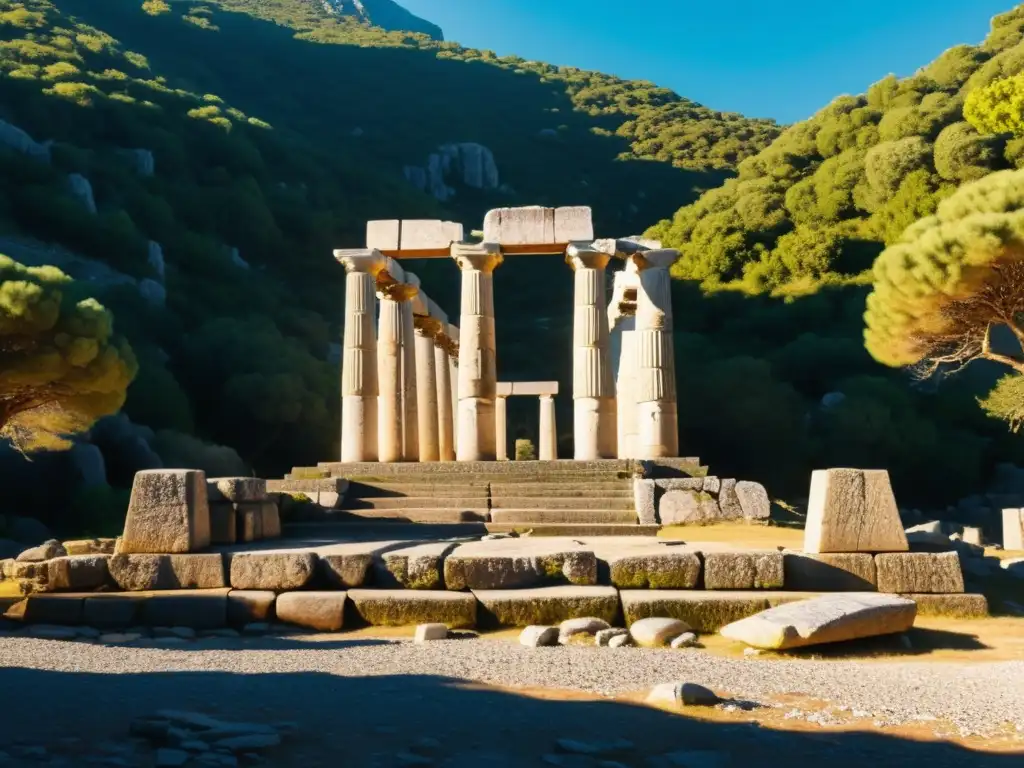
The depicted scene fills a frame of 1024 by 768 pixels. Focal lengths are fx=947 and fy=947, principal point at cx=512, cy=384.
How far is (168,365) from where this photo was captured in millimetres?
40344

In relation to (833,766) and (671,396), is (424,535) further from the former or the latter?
(833,766)

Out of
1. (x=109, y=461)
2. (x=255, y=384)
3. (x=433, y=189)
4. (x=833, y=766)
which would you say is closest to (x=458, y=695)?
(x=833, y=766)

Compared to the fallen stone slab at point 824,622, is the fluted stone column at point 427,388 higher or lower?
higher

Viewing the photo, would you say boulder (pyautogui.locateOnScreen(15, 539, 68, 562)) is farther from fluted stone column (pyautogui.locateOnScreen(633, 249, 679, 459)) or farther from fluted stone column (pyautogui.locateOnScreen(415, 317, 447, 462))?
fluted stone column (pyautogui.locateOnScreen(633, 249, 679, 459))

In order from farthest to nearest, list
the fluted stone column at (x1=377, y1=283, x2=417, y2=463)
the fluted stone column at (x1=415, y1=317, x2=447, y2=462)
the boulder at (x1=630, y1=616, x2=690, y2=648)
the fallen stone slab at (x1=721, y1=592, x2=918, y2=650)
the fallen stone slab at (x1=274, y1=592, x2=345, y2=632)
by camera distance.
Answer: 1. the fluted stone column at (x1=415, y1=317, x2=447, y2=462)
2. the fluted stone column at (x1=377, y1=283, x2=417, y2=463)
3. the fallen stone slab at (x1=274, y1=592, x2=345, y2=632)
4. the boulder at (x1=630, y1=616, x2=690, y2=648)
5. the fallen stone slab at (x1=721, y1=592, x2=918, y2=650)

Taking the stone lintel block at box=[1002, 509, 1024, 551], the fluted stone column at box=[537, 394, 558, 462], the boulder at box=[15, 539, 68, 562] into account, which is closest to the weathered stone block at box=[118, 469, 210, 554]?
the boulder at box=[15, 539, 68, 562]

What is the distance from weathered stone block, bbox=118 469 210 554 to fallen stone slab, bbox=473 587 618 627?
361 cm

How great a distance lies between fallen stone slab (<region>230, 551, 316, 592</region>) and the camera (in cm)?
1006

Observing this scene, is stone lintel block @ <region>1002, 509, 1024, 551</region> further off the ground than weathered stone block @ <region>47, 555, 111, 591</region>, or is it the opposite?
weathered stone block @ <region>47, 555, 111, 591</region>

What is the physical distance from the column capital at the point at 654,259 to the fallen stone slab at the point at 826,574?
1216cm

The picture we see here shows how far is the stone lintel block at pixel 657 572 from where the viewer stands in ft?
32.4

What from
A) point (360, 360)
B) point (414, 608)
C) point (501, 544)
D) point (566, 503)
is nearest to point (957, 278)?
point (566, 503)

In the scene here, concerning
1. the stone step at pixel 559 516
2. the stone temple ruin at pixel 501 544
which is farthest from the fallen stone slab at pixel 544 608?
the stone step at pixel 559 516

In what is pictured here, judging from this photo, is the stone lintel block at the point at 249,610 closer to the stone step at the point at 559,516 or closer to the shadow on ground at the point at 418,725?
the shadow on ground at the point at 418,725
